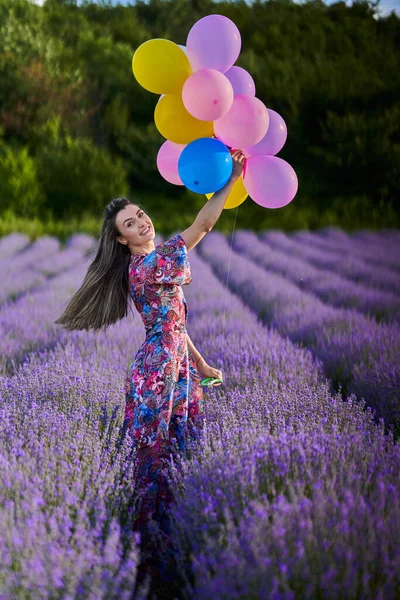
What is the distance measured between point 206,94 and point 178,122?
22 cm

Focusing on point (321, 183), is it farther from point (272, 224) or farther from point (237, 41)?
point (237, 41)

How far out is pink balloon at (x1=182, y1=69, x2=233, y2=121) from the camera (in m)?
2.14

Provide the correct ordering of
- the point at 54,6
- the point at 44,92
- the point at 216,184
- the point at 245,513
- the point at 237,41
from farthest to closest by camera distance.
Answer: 1. the point at 54,6
2. the point at 44,92
3. the point at 237,41
4. the point at 216,184
5. the point at 245,513

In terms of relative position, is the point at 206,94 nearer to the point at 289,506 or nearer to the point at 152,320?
the point at 152,320

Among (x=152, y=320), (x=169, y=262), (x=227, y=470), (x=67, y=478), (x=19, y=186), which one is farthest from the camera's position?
(x=19, y=186)

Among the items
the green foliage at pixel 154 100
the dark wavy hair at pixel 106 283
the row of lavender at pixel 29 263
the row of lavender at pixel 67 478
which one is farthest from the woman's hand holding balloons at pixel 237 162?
the green foliage at pixel 154 100

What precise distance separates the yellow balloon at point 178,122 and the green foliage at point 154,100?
9210mm

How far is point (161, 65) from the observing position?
2.23 metres

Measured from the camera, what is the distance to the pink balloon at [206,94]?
2141mm

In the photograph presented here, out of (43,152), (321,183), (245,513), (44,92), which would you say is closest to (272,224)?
(321,183)

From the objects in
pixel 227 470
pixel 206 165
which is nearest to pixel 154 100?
pixel 206 165

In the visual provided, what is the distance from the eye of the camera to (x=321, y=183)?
1578 cm

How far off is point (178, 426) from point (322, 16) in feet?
68.0

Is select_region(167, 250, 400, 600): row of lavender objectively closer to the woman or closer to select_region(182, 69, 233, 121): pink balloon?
the woman
